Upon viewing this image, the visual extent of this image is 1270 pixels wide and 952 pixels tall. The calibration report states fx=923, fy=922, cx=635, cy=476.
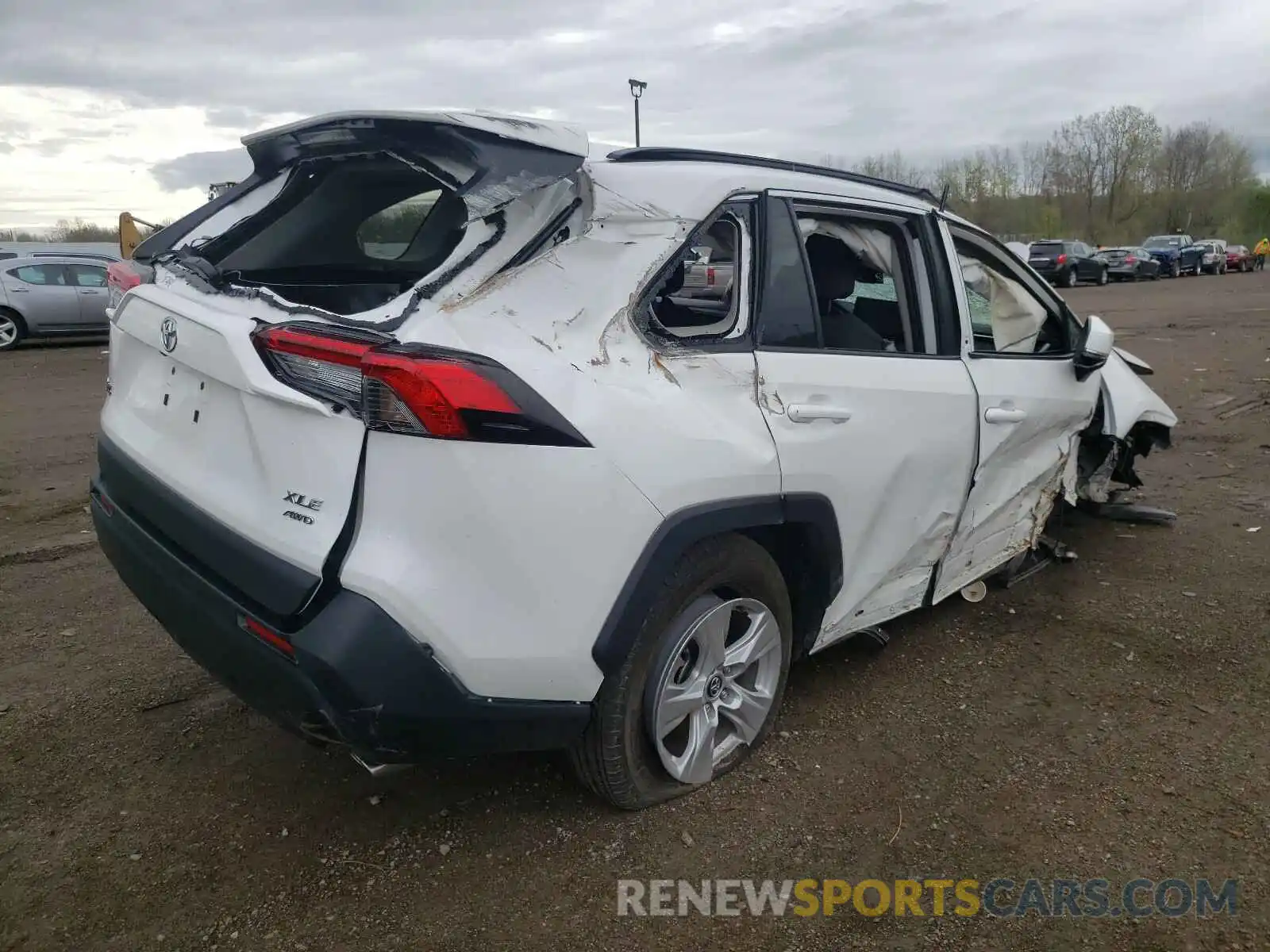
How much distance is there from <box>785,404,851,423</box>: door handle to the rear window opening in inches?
43.3

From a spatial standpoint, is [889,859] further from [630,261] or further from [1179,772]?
[630,261]

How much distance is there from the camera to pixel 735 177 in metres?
2.62

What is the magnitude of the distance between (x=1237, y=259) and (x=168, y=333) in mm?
52942

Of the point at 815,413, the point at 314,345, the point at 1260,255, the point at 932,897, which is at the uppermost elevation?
the point at 1260,255

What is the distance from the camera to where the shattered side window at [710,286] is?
2.52m

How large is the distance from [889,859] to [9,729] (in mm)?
2885

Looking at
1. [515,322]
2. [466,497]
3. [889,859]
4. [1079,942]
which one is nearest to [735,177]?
[515,322]

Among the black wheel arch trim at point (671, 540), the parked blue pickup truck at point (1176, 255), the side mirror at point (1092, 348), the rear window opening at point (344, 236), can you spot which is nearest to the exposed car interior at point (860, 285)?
the black wheel arch trim at point (671, 540)

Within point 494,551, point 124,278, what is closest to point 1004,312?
point 494,551

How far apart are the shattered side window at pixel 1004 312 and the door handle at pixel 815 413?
1.07 metres

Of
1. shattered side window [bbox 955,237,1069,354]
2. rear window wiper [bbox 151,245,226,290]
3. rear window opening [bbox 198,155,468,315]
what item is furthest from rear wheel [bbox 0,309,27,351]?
shattered side window [bbox 955,237,1069,354]

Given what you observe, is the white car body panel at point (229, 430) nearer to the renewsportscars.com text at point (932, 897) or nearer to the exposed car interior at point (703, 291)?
the exposed car interior at point (703, 291)

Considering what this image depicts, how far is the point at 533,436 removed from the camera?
204cm

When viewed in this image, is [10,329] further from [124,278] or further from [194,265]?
[194,265]
